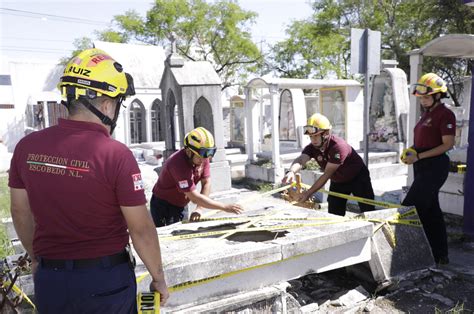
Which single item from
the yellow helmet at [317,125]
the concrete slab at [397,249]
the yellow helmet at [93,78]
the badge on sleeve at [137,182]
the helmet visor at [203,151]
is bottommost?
the concrete slab at [397,249]

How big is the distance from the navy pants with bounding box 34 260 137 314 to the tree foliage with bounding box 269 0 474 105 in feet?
65.7

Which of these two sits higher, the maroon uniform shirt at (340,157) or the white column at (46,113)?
the white column at (46,113)

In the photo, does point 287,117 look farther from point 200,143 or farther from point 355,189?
point 200,143

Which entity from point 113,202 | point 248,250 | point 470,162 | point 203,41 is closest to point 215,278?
point 248,250

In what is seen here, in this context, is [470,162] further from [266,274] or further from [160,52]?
[160,52]

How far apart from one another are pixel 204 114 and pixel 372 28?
67.2 ft

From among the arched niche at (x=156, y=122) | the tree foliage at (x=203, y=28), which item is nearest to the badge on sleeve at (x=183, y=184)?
the arched niche at (x=156, y=122)

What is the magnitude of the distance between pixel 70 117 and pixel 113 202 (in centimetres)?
46

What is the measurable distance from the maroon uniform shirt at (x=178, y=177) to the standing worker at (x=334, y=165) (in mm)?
1072

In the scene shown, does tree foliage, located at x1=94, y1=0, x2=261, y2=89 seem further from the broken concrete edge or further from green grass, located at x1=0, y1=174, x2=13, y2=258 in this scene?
the broken concrete edge

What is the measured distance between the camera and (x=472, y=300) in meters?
3.73

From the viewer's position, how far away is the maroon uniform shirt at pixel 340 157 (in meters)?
4.59

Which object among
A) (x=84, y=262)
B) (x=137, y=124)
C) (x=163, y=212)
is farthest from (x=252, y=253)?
(x=137, y=124)

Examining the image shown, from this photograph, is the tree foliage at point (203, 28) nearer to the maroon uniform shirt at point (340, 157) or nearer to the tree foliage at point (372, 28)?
the tree foliage at point (372, 28)
